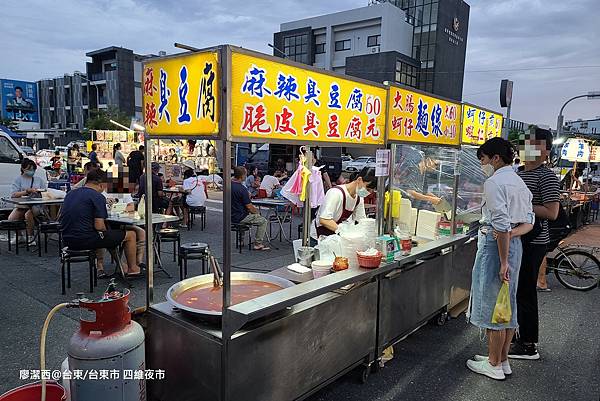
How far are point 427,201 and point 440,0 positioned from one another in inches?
1401

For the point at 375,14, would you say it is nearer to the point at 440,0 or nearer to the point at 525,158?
the point at 440,0

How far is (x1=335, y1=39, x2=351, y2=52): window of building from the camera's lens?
35.5 metres

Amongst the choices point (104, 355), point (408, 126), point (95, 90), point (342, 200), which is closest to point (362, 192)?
point (342, 200)

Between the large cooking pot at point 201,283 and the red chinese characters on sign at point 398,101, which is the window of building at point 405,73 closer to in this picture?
the red chinese characters on sign at point 398,101

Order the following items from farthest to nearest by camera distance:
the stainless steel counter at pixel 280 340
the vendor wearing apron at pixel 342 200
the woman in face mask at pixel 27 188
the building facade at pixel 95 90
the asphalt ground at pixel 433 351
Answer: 1. the building facade at pixel 95 90
2. the woman in face mask at pixel 27 188
3. the vendor wearing apron at pixel 342 200
4. the asphalt ground at pixel 433 351
5. the stainless steel counter at pixel 280 340

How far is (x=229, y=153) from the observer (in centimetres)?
216

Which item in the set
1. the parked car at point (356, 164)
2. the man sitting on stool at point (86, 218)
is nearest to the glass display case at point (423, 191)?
the man sitting on stool at point (86, 218)

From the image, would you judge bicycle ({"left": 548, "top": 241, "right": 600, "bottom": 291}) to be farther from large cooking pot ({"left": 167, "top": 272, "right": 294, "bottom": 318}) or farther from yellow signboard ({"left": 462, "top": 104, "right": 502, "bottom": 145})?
large cooking pot ({"left": 167, "top": 272, "right": 294, "bottom": 318})

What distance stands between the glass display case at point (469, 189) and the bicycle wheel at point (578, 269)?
5.17 feet

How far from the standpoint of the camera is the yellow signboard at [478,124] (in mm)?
5082

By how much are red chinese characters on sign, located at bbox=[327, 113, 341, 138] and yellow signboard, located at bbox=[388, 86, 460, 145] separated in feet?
2.70

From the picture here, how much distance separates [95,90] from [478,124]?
2034 inches

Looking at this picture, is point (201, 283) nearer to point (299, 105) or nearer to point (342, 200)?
point (299, 105)

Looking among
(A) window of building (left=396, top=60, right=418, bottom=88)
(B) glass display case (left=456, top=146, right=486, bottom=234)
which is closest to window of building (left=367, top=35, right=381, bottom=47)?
(A) window of building (left=396, top=60, right=418, bottom=88)
